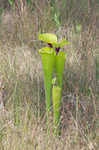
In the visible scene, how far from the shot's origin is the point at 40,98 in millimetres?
2057

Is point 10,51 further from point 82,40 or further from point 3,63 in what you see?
point 82,40

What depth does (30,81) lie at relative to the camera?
2230mm

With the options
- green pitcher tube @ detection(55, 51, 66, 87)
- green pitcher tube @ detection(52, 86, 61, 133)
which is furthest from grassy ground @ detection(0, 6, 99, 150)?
green pitcher tube @ detection(55, 51, 66, 87)

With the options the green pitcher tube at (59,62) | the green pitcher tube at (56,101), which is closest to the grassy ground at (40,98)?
the green pitcher tube at (56,101)

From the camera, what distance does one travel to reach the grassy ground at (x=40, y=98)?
154 centimetres

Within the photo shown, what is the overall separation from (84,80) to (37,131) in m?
0.78

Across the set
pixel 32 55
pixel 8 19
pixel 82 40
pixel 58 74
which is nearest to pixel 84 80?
pixel 82 40

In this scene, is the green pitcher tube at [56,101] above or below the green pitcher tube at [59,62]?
below

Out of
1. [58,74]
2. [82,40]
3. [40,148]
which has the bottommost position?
[40,148]

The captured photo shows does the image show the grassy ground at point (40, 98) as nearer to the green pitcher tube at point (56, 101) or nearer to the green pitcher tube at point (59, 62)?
the green pitcher tube at point (56, 101)

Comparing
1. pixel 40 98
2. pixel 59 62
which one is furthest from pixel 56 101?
pixel 40 98

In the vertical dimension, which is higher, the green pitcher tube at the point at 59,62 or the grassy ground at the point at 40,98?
the green pitcher tube at the point at 59,62

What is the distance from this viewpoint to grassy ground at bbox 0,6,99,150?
5.06 feet

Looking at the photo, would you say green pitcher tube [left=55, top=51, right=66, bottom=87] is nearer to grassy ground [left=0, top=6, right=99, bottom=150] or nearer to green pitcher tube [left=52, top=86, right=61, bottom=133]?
green pitcher tube [left=52, top=86, right=61, bottom=133]
